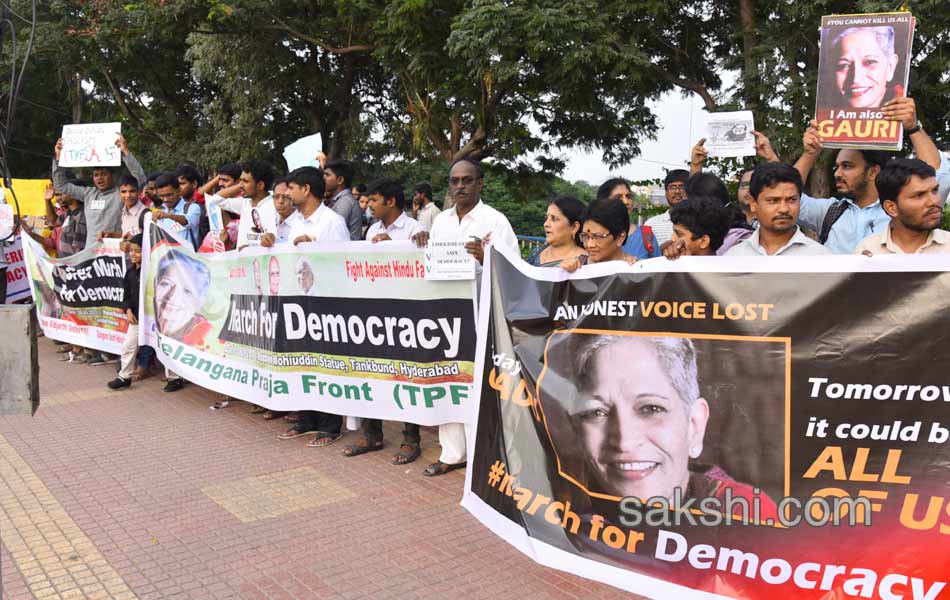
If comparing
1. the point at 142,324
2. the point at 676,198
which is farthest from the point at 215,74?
the point at 676,198

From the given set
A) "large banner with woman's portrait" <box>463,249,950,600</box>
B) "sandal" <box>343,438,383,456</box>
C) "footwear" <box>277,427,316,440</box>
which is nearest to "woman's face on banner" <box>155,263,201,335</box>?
"footwear" <box>277,427,316,440</box>

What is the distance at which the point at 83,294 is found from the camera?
9.22 m

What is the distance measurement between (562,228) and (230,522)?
2504 mm

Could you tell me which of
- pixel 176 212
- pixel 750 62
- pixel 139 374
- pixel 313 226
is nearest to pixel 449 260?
pixel 313 226

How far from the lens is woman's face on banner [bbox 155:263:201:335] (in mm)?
7461

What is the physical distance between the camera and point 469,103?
1507 cm

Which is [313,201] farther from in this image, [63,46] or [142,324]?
[63,46]

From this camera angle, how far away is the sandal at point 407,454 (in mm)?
5684

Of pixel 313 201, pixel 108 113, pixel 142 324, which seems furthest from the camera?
pixel 108 113

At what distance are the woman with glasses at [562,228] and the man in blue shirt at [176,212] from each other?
455cm

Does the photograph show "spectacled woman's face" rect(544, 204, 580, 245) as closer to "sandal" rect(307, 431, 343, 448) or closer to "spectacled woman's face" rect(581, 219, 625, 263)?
"spectacled woman's face" rect(581, 219, 625, 263)

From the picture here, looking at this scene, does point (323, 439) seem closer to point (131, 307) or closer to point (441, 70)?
point (131, 307)

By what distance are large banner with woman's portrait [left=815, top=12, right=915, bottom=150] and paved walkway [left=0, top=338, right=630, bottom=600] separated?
2.52 metres

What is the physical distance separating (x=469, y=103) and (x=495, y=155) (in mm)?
2512
